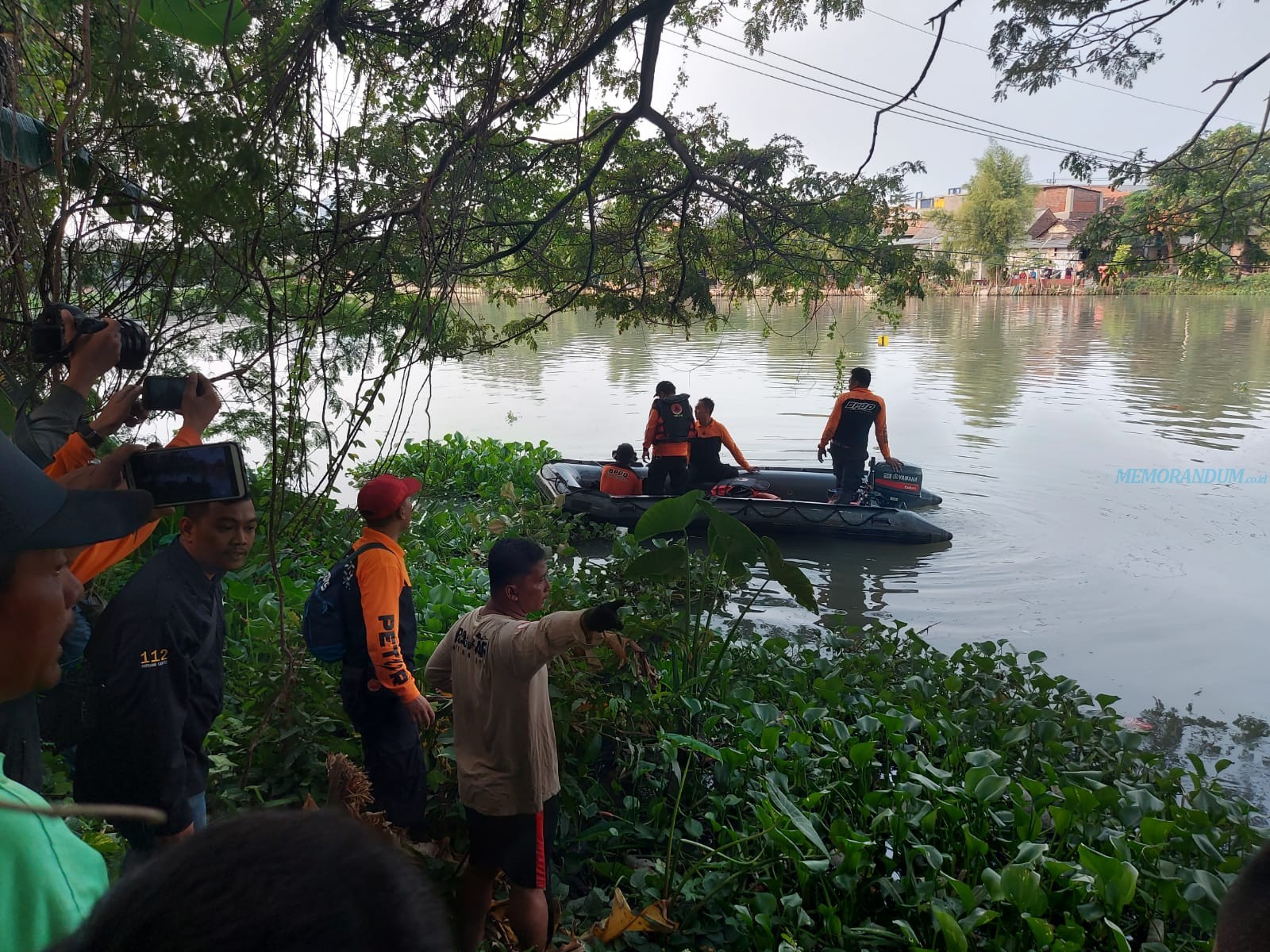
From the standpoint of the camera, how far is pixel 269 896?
0.63m

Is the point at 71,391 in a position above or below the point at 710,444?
above

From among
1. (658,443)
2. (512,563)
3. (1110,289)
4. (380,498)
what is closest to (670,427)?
(658,443)

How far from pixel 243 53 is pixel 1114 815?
5.01 m

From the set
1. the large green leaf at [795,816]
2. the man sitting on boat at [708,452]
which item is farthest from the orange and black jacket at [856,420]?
the large green leaf at [795,816]

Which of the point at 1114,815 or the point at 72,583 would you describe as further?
the point at 1114,815

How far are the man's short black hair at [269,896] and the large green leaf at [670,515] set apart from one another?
128 inches

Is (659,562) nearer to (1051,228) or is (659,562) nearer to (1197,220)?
(1197,220)

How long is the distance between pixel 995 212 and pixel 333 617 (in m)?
55.5

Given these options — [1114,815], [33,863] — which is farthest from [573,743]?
[33,863]

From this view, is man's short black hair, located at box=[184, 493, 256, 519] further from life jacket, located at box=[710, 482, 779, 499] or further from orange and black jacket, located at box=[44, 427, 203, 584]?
life jacket, located at box=[710, 482, 779, 499]

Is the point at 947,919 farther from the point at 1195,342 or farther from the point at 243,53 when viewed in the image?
the point at 1195,342

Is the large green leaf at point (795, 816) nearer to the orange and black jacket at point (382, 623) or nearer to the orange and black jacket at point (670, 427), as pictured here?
the orange and black jacket at point (382, 623)

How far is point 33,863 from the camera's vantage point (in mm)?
823

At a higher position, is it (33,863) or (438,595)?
(33,863)
